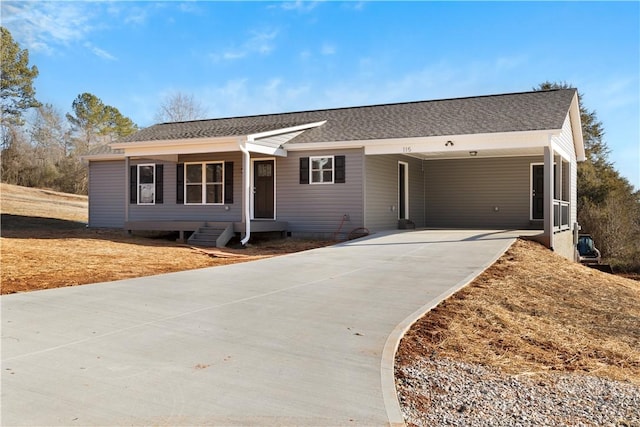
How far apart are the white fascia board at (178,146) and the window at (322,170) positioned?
8.65ft

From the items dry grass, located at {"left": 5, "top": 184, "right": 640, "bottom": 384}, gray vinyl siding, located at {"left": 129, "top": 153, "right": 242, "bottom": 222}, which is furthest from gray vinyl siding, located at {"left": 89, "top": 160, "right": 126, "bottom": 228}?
dry grass, located at {"left": 5, "top": 184, "right": 640, "bottom": 384}

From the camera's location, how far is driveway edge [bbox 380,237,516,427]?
3.58m

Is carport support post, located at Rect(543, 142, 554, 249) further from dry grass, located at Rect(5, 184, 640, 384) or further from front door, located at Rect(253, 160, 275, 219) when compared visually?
front door, located at Rect(253, 160, 275, 219)

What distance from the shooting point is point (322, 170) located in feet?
55.4

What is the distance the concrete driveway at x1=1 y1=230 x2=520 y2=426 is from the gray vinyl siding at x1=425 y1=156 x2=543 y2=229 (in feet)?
33.7

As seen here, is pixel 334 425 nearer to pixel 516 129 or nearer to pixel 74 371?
pixel 74 371

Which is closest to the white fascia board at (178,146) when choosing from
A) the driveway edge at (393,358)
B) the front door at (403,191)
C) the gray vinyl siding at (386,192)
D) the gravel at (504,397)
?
the gray vinyl siding at (386,192)

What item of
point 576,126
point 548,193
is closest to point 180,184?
point 548,193

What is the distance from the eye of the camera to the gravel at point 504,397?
3.69m

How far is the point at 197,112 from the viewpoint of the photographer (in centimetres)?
4422

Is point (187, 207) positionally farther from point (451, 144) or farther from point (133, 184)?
point (451, 144)

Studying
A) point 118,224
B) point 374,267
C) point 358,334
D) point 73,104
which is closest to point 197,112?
point 73,104

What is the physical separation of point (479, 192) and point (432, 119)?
368cm

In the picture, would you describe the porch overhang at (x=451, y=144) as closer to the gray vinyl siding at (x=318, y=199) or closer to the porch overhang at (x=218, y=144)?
the gray vinyl siding at (x=318, y=199)
